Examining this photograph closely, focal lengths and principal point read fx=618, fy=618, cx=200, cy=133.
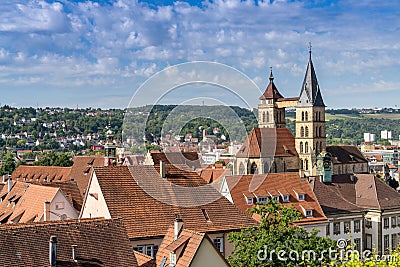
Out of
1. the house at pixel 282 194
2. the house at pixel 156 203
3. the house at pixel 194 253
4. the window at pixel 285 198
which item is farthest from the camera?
the window at pixel 285 198

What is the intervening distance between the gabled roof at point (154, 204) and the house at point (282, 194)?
28.4 feet

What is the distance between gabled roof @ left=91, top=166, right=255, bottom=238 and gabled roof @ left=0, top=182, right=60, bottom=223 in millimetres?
9409

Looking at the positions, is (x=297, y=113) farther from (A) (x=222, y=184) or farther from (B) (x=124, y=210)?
(B) (x=124, y=210)

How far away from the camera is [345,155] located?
98.7 meters

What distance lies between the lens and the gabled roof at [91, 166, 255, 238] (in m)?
31.6

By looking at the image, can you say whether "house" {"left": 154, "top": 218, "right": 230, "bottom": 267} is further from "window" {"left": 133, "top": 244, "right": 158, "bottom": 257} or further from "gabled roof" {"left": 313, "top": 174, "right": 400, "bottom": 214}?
"gabled roof" {"left": 313, "top": 174, "right": 400, "bottom": 214}

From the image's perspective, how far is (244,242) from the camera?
2650 cm

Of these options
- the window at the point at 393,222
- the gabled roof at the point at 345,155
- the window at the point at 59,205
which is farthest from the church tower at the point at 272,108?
the window at the point at 59,205

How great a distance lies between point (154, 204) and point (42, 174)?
47.6 meters

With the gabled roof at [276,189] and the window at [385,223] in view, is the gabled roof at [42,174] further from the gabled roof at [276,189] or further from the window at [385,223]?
the window at [385,223]

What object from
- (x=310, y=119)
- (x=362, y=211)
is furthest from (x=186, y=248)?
(x=310, y=119)

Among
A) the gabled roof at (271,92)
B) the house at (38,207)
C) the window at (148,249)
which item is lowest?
the window at (148,249)

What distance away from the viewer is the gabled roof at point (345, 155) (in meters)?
97.4

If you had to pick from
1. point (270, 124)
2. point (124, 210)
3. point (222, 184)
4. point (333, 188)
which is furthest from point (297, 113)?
point (124, 210)
